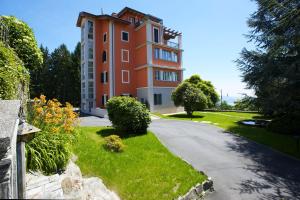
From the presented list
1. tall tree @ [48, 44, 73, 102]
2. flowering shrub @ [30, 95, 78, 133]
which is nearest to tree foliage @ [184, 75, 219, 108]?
tall tree @ [48, 44, 73, 102]

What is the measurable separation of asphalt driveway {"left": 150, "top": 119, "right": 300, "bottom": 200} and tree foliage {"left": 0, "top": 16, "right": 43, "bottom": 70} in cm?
882

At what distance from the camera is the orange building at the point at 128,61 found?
3406 cm

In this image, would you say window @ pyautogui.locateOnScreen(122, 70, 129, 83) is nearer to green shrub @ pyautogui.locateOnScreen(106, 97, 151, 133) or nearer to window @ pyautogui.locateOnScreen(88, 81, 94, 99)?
window @ pyautogui.locateOnScreen(88, 81, 94, 99)

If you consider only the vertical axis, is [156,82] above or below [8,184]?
above

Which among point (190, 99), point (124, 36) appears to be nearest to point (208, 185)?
point (190, 99)

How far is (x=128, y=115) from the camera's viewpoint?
1552 centimetres

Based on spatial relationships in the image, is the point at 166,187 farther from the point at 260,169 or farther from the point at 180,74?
the point at 180,74

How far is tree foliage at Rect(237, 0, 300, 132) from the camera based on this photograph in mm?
13891

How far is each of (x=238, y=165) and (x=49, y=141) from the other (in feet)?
27.2

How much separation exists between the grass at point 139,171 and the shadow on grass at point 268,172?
2.07m

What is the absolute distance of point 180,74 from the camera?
127 ft

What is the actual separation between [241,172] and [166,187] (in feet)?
13.0

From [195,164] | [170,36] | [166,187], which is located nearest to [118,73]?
[170,36]

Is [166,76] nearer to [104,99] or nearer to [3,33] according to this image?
[104,99]
